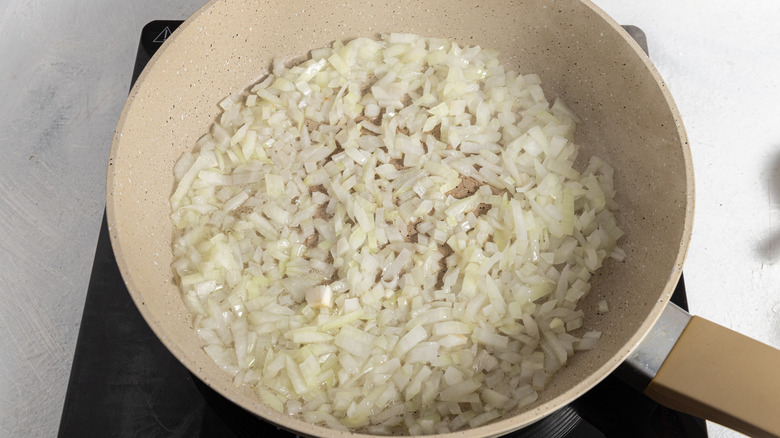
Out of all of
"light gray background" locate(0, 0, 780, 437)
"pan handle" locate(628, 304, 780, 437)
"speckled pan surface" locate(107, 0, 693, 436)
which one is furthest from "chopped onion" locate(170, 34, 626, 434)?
"light gray background" locate(0, 0, 780, 437)

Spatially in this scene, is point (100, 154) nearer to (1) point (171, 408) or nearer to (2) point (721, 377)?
(1) point (171, 408)

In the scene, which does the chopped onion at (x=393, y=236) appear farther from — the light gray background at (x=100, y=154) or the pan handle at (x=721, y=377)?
the light gray background at (x=100, y=154)

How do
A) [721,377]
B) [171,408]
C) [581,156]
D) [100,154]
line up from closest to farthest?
[721,377]
[171,408]
[581,156]
[100,154]

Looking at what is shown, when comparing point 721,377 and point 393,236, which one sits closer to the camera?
point 721,377

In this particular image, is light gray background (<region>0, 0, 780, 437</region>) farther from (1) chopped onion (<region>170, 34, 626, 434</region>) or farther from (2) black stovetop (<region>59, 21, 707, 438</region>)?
(1) chopped onion (<region>170, 34, 626, 434</region>)

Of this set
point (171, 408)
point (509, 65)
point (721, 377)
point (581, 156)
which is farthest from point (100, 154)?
point (721, 377)

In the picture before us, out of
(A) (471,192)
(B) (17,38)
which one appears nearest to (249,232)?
(A) (471,192)

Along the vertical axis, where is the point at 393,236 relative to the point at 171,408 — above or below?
above
